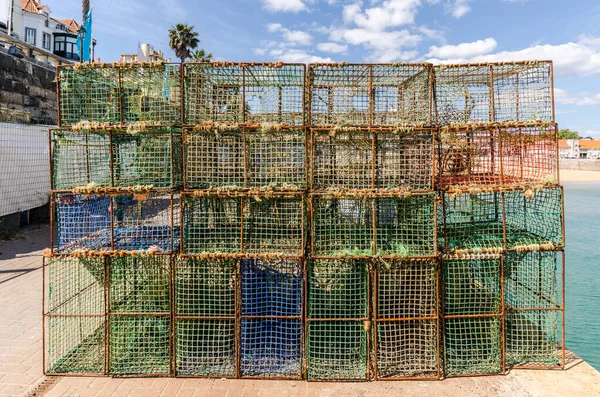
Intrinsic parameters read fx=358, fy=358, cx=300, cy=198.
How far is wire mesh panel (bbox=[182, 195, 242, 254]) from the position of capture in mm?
4629

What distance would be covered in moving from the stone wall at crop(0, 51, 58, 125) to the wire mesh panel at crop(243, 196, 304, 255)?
491 inches

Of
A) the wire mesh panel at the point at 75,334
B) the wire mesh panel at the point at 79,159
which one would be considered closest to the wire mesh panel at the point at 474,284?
the wire mesh panel at the point at 75,334

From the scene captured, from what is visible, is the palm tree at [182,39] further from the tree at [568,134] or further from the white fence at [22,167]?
the tree at [568,134]

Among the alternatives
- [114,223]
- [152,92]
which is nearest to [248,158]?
[152,92]

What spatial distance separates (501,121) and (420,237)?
1.87 meters

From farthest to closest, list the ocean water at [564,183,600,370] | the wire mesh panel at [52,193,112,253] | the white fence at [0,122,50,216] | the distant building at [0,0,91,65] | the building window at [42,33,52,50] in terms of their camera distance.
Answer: the building window at [42,33,52,50] < the distant building at [0,0,91,65] < the white fence at [0,122,50,216] < the ocean water at [564,183,600,370] < the wire mesh panel at [52,193,112,253]

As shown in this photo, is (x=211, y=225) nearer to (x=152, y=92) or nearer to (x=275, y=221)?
(x=275, y=221)

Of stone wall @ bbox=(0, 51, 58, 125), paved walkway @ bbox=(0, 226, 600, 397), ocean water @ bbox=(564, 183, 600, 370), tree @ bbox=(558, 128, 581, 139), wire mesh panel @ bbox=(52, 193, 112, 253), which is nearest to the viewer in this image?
paved walkway @ bbox=(0, 226, 600, 397)

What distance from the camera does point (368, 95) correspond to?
4.97 m

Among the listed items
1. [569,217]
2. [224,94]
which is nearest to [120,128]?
[224,94]

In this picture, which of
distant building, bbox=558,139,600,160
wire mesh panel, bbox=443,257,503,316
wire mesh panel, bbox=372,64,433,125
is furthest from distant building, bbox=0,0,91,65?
distant building, bbox=558,139,600,160

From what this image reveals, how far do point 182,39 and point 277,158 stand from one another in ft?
85.4

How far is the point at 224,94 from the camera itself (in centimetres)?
507

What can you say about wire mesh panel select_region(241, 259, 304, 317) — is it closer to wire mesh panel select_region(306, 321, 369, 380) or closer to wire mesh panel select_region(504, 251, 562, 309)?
wire mesh panel select_region(306, 321, 369, 380)
